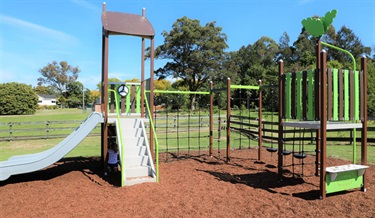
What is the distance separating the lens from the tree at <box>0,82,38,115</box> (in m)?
45.3

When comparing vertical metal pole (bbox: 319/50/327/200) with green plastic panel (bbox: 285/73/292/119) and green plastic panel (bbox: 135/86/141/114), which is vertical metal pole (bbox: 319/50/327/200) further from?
green plastic panel (bbox: 135/86/141/114)

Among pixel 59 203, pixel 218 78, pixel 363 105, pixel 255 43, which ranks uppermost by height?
pixel 255 43

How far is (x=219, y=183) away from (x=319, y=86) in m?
3.01

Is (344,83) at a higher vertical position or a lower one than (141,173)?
higher

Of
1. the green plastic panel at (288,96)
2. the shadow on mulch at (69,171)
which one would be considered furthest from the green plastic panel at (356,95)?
the shadow on mulch at (69,171)

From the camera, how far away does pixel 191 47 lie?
4616cm

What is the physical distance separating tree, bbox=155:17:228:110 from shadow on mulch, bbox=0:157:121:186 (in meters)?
37.1

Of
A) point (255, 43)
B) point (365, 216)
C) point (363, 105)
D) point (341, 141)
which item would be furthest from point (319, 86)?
point (255, 43)

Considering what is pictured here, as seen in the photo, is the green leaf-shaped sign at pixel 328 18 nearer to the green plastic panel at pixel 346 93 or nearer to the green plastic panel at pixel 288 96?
the green plastic panel at pixel 346 93

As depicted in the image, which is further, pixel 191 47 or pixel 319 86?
pixel 191 47

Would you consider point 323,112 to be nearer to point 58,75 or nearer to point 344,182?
point 344,182

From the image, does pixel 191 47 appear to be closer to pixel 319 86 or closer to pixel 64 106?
pixel 319 86

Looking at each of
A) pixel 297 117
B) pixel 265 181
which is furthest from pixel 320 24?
pixel 265 181

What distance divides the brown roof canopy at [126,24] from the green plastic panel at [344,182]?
5521 millimetres
